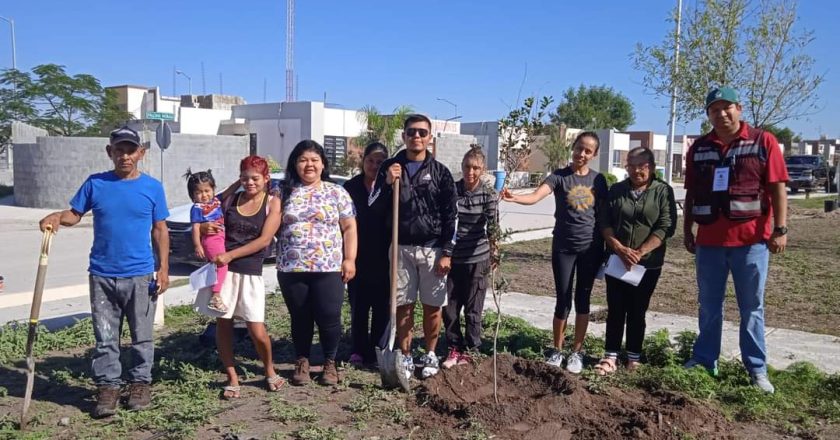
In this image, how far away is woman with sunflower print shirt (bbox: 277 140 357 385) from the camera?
15.3 ft

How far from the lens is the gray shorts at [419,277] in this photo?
4918 mm

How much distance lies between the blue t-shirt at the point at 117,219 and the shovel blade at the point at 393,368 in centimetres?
171

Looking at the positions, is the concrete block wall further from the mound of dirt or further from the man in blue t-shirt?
the mound of dirt

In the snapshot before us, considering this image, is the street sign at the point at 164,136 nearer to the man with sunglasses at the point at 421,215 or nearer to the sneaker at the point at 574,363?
the man with sunglasses at the point at 421,215

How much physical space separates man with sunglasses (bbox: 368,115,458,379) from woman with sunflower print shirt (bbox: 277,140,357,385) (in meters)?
0.38

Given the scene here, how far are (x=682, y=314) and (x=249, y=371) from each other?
4721 millimetres

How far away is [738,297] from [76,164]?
19.6 meters

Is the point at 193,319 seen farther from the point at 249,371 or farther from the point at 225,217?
the point at 225,217

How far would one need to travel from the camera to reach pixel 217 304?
14.9 ft

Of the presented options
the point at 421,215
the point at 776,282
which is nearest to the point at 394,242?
the point at 421,215

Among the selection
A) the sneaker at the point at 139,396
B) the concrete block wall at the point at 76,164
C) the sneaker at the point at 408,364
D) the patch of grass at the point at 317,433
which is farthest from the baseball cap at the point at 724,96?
the concrete block wall at the point at 76,164

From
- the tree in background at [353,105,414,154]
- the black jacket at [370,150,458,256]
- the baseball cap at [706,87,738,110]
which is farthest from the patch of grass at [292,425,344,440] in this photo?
the tree in background at [353,105,414,154]

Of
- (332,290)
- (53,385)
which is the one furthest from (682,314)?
(53,385)

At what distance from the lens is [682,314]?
24.4ft
